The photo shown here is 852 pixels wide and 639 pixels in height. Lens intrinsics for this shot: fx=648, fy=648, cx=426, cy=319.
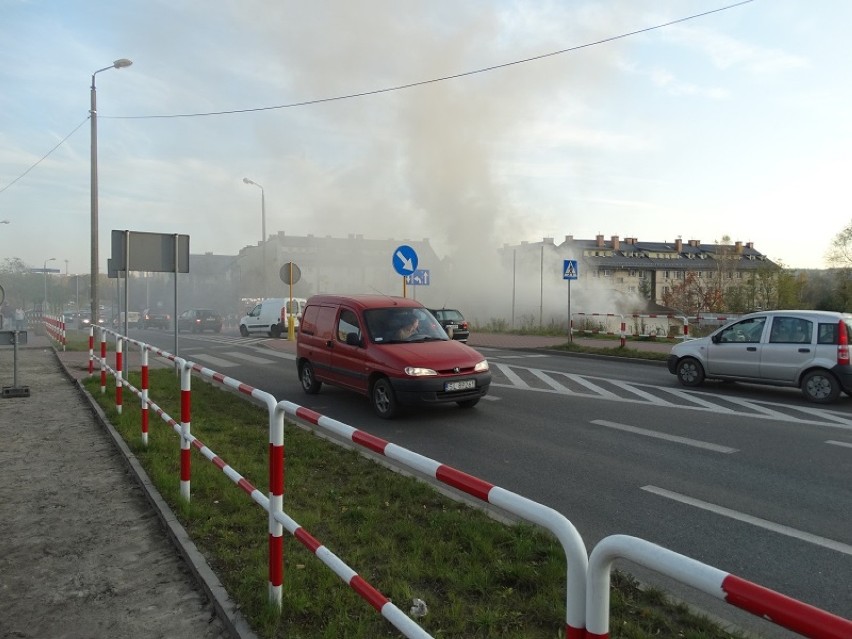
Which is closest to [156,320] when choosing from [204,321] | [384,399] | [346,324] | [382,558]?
[204,321]

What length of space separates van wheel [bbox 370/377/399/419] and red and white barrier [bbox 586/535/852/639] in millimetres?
7289

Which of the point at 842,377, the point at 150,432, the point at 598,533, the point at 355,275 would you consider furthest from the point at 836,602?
the point at 355,275

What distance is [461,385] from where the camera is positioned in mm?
8867

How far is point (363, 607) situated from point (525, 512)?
5.99 feet

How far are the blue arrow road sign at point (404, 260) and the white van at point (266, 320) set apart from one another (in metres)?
Result: 14.5

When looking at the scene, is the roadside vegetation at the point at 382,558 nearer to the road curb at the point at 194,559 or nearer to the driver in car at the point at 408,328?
the road curb at the point at 194,559

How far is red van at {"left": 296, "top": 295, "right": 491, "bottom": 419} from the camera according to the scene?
8672mm

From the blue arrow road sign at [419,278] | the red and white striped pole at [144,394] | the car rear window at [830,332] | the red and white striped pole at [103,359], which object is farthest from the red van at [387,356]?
the blue arrow road sign at [419,278]

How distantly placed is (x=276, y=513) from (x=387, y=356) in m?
5.77

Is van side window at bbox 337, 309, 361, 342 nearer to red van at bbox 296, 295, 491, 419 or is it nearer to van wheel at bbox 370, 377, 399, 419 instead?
red van at bbox 296, 295, 491, 419

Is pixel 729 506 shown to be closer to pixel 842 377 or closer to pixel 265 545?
pixel 265 545

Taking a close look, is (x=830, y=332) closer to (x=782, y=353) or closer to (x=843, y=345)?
(x=843, y=345)

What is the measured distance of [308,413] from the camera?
3.11m

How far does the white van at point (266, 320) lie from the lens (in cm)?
2892
